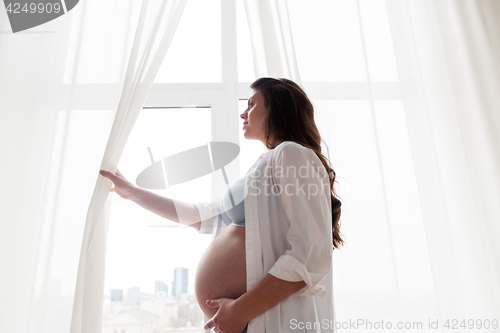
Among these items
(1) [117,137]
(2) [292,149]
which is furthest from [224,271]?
(1) [117,137]

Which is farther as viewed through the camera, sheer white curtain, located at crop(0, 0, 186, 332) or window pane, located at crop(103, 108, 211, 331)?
window pane, located at crop(103, 108, 211, 331)

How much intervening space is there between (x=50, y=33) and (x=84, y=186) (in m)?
0.61

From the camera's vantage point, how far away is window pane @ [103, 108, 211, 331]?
120 cm

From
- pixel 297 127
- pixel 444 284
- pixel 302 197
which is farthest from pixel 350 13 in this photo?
pixel 444 284

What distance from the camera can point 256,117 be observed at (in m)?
1.06

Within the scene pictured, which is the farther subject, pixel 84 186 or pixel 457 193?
pixel 457 193

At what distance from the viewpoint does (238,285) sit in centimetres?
82

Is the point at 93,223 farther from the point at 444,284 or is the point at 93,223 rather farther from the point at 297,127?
the point at 444,284

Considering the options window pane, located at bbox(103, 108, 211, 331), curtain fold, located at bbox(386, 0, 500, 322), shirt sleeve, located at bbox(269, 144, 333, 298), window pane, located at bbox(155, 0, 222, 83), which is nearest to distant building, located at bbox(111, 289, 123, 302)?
window pane, located at bbox(103, 108, 211, 331)

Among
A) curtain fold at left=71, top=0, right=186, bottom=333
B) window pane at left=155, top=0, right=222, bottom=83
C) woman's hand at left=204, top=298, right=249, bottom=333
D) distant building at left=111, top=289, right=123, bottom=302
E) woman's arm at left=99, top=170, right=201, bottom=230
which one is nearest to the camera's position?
woman's hand at left=204, top=298, right=249, bottom=333

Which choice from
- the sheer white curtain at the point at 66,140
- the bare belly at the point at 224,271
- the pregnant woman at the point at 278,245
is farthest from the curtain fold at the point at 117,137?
the bare belly at the point at 224,271

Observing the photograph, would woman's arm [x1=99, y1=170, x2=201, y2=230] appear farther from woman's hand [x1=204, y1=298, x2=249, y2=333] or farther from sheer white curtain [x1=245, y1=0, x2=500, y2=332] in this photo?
sheer white curtain [x1=245, y1=0, x2=500, y2=332]

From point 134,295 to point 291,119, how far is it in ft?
2.73

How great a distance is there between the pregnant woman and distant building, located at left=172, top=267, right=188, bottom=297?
0.37 metres
